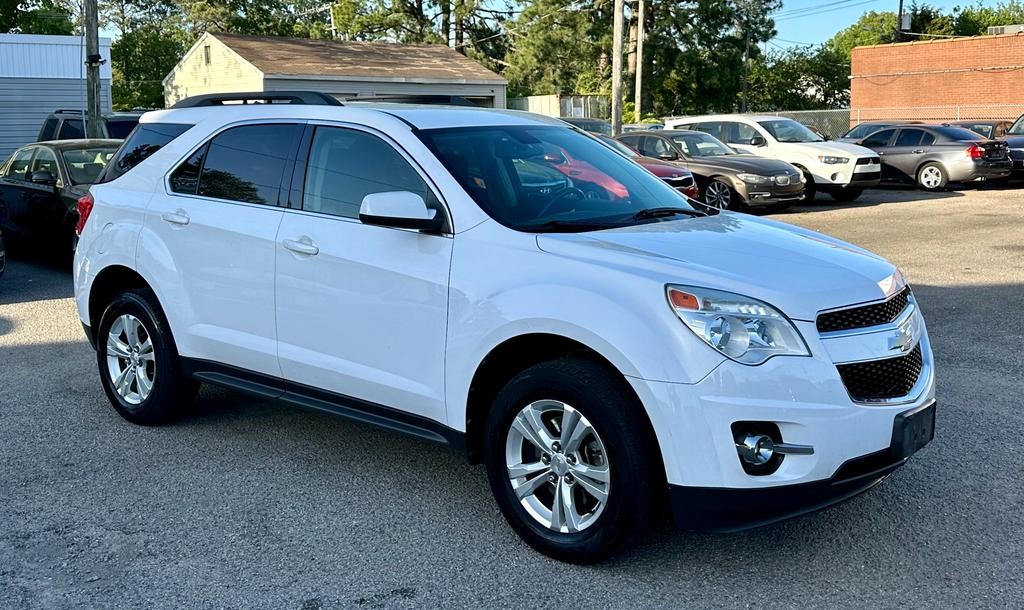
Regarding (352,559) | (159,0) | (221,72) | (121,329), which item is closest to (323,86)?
(221,72)

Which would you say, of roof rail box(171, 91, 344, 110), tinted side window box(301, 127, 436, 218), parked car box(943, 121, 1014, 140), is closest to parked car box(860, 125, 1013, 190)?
parked car box(943, 121, 1014, 140)

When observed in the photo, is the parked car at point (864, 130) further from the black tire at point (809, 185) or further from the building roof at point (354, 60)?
the building roof at point (354, 60)

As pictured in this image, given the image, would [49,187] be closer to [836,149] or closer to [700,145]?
[700,145]

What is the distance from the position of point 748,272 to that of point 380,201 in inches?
60.9

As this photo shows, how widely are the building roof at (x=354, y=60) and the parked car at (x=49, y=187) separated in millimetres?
22268

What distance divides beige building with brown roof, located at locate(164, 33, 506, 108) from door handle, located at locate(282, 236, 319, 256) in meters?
28.7

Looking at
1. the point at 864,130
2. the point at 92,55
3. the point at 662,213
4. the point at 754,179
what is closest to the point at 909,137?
the point at 864,130

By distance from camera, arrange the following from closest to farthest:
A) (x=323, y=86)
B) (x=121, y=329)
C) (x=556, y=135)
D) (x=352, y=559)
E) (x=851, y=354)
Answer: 1. (x=851, y=354)
2. (x=352, y=559)
3. (x=556, y=135)
4. (x=121, y=329)
5. (x=323, y=86)

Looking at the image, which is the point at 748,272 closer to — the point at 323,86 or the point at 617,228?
the point at 617,228

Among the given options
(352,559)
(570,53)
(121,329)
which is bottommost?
(352,559)

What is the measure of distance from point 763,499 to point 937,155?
20089 mm

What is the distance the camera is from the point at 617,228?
4.43 m

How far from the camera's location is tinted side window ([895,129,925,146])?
72.2ft

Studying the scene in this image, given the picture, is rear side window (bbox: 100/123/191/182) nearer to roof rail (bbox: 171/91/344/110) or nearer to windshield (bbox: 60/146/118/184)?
roof rail (bbox: 171/91/344/110)
